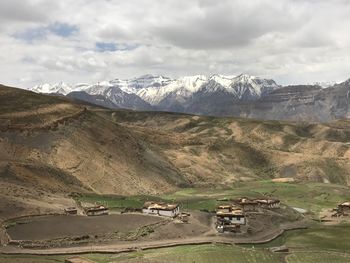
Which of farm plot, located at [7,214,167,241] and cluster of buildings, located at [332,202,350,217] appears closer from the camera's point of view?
farm plot, located at [7,214,167,241]

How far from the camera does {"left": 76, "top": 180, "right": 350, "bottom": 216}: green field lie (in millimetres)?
118719

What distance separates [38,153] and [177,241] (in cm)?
6501

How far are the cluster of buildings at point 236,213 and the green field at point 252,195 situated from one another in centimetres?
775

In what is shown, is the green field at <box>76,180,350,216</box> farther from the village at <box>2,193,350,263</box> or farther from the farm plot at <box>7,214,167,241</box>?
the farm plot at <box>7,214,167,241</box>

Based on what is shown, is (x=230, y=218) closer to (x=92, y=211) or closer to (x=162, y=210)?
(x=162, y=210)

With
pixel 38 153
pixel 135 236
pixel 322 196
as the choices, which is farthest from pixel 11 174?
pixel 322 196

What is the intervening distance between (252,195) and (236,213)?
43.5 metres

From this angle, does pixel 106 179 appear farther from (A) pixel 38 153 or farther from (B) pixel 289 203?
(B) pixel 289 203

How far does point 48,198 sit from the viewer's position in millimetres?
106125

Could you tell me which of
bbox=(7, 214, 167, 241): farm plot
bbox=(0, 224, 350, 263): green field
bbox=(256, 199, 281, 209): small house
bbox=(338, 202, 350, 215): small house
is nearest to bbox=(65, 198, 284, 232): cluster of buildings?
bbox=(7, 214, 167, 241): farm plot

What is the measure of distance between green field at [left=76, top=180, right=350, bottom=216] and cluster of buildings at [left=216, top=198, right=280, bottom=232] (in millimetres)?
7751

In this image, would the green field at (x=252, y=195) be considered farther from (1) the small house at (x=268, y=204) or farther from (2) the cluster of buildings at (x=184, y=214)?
(1) the small house at (x=268, y=204)

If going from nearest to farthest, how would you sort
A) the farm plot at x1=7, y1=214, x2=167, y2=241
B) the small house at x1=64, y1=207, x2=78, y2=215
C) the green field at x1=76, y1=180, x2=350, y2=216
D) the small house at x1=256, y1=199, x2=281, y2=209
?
the farm plot at x1=7, y1=214, x2=167, y2=241
the small house at x1=64, y1=207, x2=78, y2=215
the green field at x1=76, y1=180, x2=350, y2=216
the small house at x1=256, y1=199, x2=281, y2=209

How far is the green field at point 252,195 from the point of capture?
389ft
